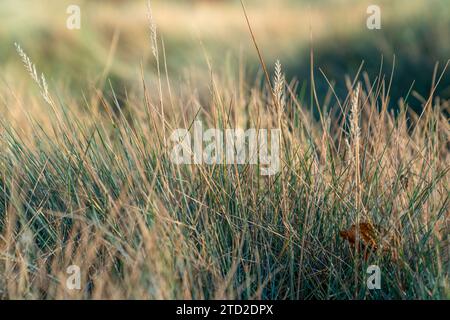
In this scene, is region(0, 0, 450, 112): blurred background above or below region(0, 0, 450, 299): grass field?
above

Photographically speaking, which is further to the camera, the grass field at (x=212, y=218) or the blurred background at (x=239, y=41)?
the blurred background at (x=239, y=41)

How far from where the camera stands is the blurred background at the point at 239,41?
20.6ft

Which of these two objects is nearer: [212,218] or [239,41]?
[212,218]

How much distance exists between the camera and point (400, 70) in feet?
20.1

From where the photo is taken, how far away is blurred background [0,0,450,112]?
6264 millimetres

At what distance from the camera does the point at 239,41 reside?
7332 millimetres

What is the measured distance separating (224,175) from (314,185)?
261 millimetres

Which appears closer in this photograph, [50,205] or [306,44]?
[50,205]

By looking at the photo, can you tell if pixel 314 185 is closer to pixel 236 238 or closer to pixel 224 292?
pixel 236 238

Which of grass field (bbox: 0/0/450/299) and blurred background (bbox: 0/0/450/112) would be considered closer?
grass field (bbox: 0/0/450/299)
